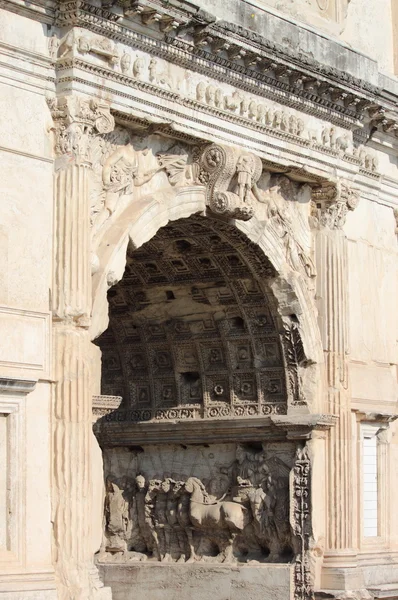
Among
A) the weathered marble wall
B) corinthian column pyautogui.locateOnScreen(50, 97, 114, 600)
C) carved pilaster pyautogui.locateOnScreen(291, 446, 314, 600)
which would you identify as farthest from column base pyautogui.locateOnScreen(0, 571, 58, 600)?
carved pilaster pyautogui.locateOnScreen(291, 446, 314, 600)

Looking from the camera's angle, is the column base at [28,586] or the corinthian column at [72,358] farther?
the corinthian column at [72,358]

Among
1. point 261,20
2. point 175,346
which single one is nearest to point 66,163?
point 261,20

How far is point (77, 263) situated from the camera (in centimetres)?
1521

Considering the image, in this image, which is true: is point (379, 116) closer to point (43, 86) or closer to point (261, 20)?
point (261, 20)

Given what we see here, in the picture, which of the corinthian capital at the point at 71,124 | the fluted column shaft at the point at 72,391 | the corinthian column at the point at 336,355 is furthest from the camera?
the corinthian column at the point at 336,355

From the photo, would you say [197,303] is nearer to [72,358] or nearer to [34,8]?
[72,358]

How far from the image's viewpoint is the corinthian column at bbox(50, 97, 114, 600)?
1487 cm

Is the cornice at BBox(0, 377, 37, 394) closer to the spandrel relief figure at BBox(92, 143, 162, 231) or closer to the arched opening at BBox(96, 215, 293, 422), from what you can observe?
the spandrel relief figure at BBox(92, 143, 162, 231)

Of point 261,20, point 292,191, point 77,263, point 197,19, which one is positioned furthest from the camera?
point 292,191

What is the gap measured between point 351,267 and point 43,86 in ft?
19.6

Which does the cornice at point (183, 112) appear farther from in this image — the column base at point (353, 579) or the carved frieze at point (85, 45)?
the column base at point (353, 579)

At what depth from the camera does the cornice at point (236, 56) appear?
620 inches

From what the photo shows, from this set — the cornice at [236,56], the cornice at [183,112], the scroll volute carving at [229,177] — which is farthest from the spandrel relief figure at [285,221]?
the cornice at [236,56]

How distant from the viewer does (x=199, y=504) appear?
782 inches
